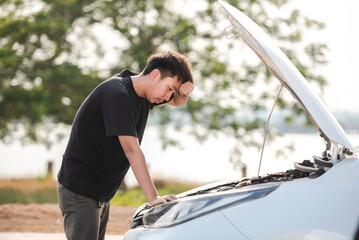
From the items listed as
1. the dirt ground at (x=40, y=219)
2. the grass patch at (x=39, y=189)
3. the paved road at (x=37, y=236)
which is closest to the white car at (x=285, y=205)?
the paved road at (x=37, y=236)

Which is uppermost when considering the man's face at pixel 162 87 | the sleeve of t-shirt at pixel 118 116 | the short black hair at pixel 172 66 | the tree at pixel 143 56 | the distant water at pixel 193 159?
the short black hair at pixel 172 66

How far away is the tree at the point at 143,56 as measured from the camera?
1087 centimetres

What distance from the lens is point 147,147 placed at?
11.8m

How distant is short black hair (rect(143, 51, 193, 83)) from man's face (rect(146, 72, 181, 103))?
0.03 meters

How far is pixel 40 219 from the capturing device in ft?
23.4

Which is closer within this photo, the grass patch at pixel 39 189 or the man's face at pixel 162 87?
the man's face at pixel 162 87

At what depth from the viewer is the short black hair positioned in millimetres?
2762

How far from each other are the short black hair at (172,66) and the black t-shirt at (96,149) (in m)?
0.19

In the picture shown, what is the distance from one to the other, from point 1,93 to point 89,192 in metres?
8.38

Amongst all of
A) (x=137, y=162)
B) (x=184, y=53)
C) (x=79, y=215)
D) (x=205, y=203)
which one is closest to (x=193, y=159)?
(x=184, y=53)

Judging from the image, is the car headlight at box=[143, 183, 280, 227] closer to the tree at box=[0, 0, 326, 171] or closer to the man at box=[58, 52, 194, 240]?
the man at box=[58, 52, 194, 240]

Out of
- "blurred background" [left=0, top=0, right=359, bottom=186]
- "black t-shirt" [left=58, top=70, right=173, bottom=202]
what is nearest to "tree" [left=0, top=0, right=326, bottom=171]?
"blurred background" [left=0, top=0, right=359, bottom=186]

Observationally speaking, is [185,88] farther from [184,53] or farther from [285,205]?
[184,53]

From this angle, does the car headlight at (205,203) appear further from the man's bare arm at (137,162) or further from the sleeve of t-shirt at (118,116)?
the sleeve of t-shirt at (118,116)
